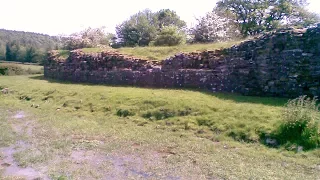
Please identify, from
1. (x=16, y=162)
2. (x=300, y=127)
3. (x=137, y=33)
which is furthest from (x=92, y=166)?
(x=137, y=33)

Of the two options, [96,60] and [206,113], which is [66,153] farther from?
[96,60]

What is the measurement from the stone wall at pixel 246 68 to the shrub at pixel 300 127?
289cm

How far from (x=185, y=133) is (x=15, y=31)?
93.4 metres

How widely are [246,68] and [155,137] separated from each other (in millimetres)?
4955

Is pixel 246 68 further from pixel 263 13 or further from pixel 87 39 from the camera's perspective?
pixel 263 13

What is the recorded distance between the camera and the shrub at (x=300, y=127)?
6.07 metres

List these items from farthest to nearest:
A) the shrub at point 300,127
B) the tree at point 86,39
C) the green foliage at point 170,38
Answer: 1. the tree at point 86,39
2. the green foliage at point 170,38
3. the shrub at point 300,127

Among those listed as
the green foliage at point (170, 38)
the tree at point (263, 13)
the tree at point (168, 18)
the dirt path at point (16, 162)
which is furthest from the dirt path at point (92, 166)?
the tree at point (168, 18)

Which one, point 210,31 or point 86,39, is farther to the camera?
point 86,39

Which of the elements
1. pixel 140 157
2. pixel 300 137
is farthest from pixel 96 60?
pixel 300 137

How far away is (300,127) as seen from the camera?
6.36m

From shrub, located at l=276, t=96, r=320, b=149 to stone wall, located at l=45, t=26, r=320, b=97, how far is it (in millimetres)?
2888

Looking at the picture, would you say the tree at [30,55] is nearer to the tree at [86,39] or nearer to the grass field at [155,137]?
the tree at [86,39]

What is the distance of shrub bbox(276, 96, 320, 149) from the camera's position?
6066 millimetres
